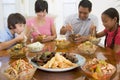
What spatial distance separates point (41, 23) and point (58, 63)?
1321 mm

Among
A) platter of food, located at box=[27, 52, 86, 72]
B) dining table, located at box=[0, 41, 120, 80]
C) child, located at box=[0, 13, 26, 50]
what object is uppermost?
child, located at box=[0, 13, 26, 50]

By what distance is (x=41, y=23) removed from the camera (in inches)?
106

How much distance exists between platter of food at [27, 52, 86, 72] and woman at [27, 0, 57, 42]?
986mm

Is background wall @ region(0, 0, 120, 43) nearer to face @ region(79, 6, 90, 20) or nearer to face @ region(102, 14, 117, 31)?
face @ region(79, 6, 90, 20)

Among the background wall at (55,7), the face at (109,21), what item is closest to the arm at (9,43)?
the face at (109,21)

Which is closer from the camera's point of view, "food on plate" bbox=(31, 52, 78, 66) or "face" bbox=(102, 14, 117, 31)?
"food on plate" bbox=(31, 52, 78, 66)

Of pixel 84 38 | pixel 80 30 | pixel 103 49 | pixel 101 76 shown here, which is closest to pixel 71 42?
pixel 84 38

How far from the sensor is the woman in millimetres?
2494

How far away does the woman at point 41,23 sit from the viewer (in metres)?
2.49

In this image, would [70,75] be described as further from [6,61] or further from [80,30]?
[80,30]

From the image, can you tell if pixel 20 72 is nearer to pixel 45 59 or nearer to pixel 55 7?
pixel 45 59

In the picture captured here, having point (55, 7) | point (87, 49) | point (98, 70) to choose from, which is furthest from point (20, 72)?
point (55, 7)

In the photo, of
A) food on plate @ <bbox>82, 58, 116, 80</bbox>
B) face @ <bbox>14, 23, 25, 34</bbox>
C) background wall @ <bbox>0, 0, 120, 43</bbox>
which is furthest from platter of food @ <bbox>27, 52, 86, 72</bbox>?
background wall @ <bbox>0, 0, 120, 43</bbox>

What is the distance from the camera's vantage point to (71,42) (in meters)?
2.22
